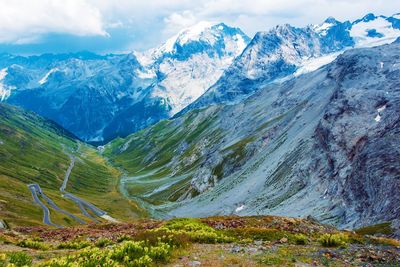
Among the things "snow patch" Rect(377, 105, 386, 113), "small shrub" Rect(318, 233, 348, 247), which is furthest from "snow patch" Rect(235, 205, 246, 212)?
"small shrub" Rect(318, 233, 348, 247)

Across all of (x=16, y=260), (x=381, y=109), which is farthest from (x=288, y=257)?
(x=381, y=109)

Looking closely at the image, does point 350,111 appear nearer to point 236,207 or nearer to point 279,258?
point 236,207

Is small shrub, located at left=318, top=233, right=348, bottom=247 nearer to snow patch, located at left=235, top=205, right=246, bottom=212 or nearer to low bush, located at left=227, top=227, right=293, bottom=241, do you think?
low bush, located at left=227, top=227, right=293, bottom=241

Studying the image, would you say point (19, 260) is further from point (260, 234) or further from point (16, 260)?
point (260, 234)

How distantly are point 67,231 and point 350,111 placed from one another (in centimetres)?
9943

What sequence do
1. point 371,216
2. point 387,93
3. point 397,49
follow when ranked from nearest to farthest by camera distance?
point 371,216 < point 387,93 < point 397,49

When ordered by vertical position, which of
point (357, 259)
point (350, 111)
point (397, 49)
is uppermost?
point (397, 49)

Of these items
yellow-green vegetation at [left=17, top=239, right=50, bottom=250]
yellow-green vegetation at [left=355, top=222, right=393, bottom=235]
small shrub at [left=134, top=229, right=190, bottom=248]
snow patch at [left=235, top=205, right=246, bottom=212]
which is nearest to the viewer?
small shrub at [left=134, top=229, right=190, bottom=248]

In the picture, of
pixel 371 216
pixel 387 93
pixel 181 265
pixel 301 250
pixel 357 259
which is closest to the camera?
pixel 181 265

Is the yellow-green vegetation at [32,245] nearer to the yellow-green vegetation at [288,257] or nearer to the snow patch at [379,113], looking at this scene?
the yellow-green vegetation at [288,257]

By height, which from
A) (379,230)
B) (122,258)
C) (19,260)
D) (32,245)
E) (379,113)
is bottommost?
(379,230)

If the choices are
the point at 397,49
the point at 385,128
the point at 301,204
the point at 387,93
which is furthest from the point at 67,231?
the point at 397,49

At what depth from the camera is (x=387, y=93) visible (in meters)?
117

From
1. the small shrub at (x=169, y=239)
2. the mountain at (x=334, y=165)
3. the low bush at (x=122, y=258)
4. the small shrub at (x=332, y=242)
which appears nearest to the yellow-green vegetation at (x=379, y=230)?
the mountain at (x=334, y=165)
